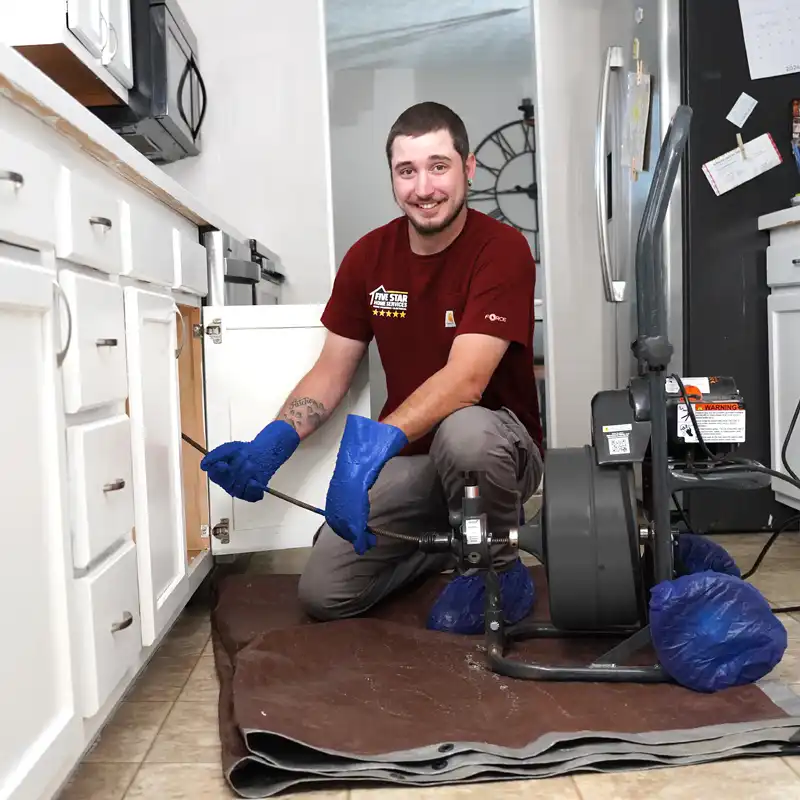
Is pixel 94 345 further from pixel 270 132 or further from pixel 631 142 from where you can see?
pixel 270 132

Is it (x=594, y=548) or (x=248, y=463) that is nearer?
(x=594, y=548)

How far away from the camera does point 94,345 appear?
1130mm

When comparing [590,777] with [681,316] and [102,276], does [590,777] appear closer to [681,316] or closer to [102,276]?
[102,276]

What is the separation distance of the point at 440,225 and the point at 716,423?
2.19 feet

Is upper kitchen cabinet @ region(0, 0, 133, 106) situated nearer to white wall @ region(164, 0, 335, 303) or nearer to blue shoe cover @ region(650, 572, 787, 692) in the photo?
white wall @ region(164, 0, 335, 303)

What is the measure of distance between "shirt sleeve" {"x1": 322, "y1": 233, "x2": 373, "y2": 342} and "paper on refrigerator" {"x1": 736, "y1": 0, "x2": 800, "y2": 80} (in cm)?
125

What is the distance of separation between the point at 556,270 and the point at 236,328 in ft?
5.55

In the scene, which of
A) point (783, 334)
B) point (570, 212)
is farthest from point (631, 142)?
point (783, 334)

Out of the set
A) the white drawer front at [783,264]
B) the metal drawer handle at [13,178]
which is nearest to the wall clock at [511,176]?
the white drawer front at [783,264]

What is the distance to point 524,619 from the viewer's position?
1.64m

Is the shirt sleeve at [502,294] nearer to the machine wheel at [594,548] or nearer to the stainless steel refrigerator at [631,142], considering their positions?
the machine wheel at [594,548]

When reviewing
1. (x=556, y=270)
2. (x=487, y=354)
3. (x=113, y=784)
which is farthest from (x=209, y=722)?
(x=556, y=270)

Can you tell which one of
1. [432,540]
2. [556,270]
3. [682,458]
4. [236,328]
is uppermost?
[556,270]

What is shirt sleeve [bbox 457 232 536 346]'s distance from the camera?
161 centimetres
